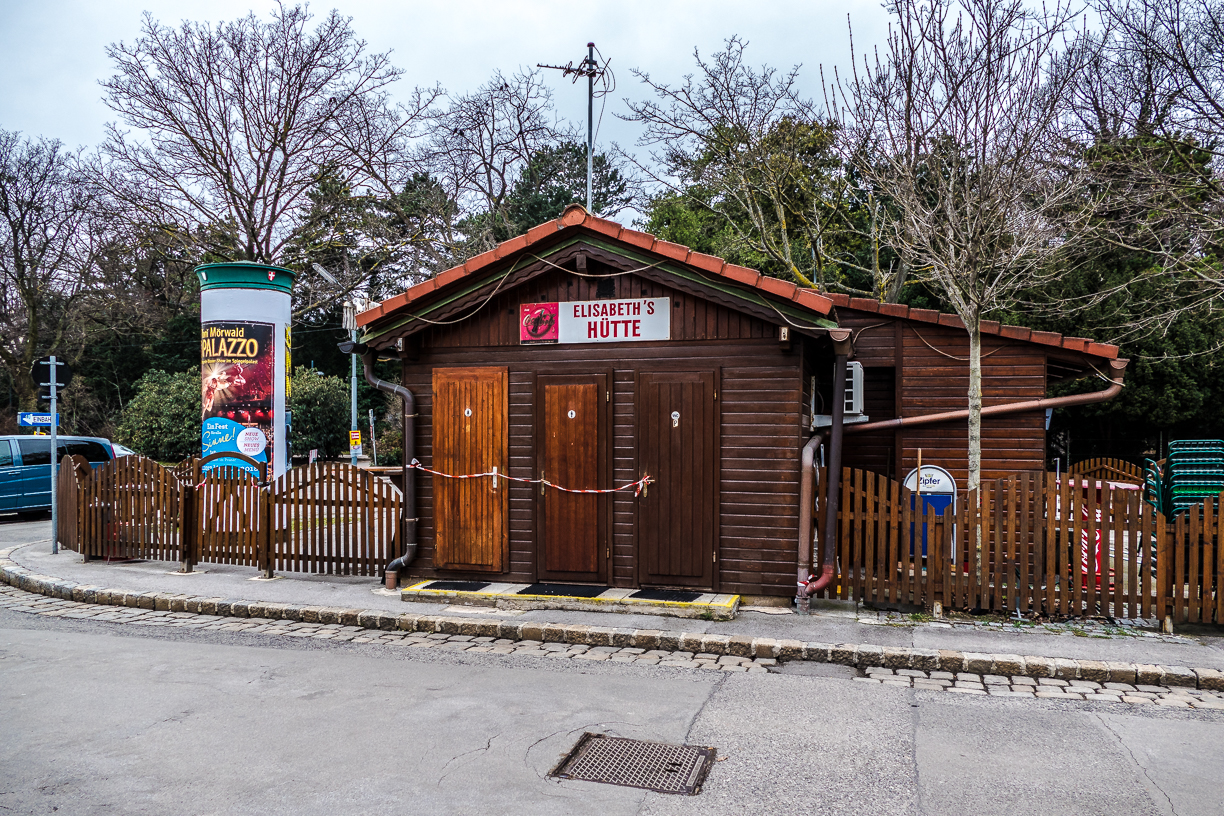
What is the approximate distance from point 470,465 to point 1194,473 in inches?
319

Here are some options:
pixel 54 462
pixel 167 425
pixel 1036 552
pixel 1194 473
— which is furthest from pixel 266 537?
pixel 167 425

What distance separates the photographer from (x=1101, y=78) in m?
16.1

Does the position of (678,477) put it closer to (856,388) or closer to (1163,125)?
(856,388)

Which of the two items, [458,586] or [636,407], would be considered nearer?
[636,407]

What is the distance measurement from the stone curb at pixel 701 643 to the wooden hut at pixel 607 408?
1351mm

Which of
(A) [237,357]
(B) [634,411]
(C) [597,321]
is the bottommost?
(B) [634,411]

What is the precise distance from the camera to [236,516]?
1125 cm

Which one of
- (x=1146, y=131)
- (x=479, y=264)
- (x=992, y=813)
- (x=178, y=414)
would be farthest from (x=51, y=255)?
(x=992, y=813)

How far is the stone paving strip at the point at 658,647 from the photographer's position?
21.9 ft

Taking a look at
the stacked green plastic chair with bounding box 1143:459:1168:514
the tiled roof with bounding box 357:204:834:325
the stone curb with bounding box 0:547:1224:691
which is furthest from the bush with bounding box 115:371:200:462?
the stacked green plastic chair with bounding box 1143:459:1168:514

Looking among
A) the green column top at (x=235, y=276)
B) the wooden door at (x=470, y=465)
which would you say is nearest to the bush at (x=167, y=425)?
the green column top at (x=235, y=276)

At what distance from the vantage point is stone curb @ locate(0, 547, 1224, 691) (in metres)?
6.82

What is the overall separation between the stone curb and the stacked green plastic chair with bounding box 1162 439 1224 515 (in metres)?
3.46

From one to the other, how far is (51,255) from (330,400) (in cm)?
1323
